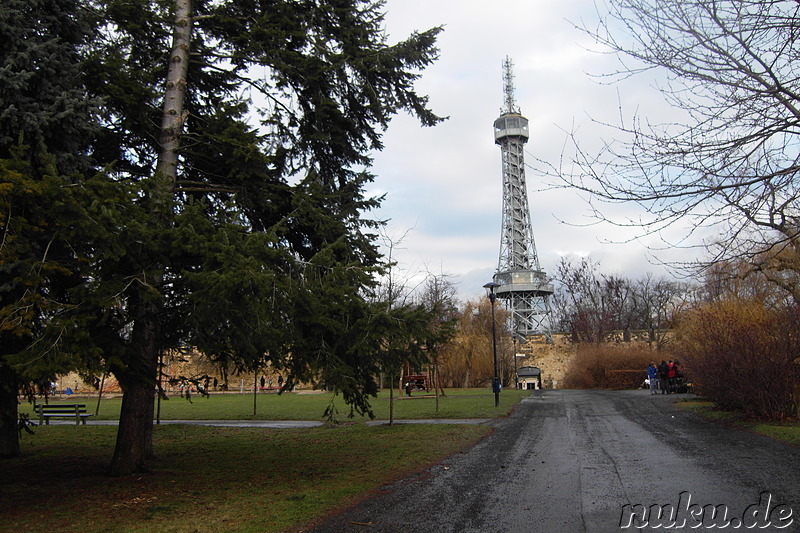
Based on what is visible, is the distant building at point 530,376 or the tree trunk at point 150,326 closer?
the tree trunk at point 150,326

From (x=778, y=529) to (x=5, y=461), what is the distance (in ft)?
40.6

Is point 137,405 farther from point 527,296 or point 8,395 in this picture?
point 527,296

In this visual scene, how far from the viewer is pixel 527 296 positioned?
84.4m

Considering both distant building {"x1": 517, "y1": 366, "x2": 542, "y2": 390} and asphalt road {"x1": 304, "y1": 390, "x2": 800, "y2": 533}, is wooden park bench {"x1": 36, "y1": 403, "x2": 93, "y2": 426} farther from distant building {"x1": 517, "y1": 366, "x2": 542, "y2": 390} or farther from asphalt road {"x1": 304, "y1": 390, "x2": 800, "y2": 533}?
distant building {"x1": 517, "y1": 366, "x2": 542, "y2": 390}

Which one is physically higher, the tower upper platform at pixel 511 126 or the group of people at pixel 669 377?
the tower upper platform at pixel 511 126

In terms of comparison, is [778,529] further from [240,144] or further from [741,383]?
[741,383]

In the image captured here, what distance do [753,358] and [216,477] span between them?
13.1 meters

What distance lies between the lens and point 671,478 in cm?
750

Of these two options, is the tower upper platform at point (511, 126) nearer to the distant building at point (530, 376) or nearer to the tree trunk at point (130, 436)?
the distant building at point (530, 376)

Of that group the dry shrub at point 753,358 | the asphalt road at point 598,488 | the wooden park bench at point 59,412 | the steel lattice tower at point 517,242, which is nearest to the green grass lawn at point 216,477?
the asphalt road at point 598,488

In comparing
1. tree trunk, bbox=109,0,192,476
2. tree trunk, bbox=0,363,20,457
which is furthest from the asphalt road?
tree trunk, bbox=0,363,20,457

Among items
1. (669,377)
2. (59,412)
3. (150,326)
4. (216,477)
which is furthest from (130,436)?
(669,377)

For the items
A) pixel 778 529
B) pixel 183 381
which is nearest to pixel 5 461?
pixel 183 381

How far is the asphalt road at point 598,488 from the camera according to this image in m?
5.61
